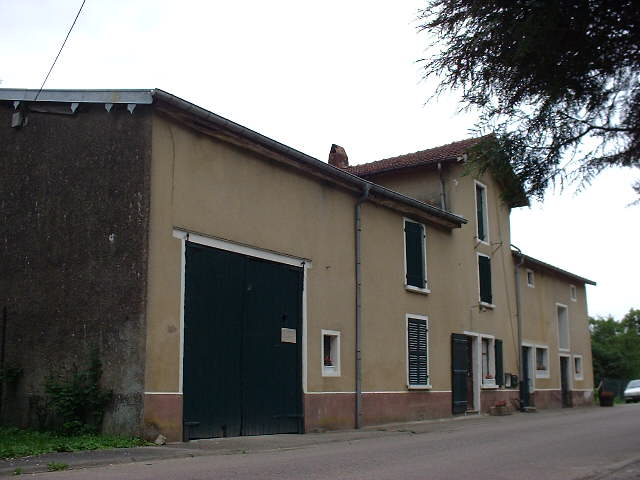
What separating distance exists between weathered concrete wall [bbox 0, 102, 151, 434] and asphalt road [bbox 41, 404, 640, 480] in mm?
2342

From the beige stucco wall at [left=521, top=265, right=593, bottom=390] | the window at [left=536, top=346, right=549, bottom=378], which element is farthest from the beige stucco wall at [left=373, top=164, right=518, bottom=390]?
the window at [left=536, top=346, right=549, bottom=378]

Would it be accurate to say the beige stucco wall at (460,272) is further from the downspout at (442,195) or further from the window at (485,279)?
the window at (485,279)

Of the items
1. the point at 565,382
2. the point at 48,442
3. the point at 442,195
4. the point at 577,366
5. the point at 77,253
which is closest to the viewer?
the point at 48,442

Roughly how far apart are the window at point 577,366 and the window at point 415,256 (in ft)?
47.4

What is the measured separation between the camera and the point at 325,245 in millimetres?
16781

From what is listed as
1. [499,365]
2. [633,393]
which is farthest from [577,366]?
[633,393]

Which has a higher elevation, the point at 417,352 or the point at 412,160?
the point at 412,160

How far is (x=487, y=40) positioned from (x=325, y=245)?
10.1 metres

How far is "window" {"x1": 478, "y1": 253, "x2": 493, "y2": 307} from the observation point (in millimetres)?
24047

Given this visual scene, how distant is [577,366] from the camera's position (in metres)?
32.3

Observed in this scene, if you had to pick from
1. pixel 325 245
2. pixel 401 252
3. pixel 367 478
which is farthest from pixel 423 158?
pixel 367 478

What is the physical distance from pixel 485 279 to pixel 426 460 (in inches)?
577

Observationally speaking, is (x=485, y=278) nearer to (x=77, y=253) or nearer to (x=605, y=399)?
(x=605, y=399)

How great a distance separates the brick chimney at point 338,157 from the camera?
1074 inches
